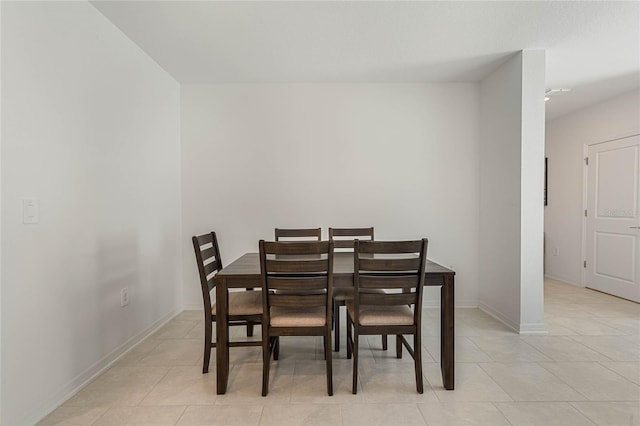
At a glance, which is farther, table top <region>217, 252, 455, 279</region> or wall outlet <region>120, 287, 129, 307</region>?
wall outlet <region>120, 287, 129, 307</region>

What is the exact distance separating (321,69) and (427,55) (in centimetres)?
99

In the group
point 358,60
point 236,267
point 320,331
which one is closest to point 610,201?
point 358,60

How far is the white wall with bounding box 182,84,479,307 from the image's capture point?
3.49 metres

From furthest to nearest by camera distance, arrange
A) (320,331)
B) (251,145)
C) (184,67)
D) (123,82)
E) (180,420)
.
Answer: (251,145) → (184,67) → (123,82) → (320,331) → (180,420)

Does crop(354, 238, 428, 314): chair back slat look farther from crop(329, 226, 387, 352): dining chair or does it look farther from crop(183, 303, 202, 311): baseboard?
crop(183, 303, 202, 311): baseboard

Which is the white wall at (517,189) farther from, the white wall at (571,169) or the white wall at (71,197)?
the white wall at (71,197)

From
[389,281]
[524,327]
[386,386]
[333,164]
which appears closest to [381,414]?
[386,386]

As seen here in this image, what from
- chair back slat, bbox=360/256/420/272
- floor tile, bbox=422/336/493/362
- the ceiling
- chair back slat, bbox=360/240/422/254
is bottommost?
floor tile, bbox=422/336/493/362

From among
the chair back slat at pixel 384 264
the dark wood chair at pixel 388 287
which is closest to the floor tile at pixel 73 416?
the dark wood chair at pixel 388 287

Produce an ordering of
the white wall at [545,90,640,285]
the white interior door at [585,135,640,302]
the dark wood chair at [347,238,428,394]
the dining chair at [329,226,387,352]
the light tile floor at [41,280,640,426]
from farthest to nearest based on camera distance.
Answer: the white wall at [545,90,640,285], the white interior door at [585,135,640,302], the dining chair at [329,226,387,352], the dark wood chair at [347,238,428,394], the light tile floor at [41,280,640,426]

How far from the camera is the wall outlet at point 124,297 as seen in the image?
2.41 meters

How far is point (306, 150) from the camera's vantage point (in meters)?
3.51

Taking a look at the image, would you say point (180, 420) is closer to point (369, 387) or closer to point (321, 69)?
point (369, 387)

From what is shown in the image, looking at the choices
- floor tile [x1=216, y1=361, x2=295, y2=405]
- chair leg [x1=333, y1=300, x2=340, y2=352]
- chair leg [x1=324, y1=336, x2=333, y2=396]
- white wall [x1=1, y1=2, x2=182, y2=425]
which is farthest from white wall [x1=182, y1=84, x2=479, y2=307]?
chair leg [x1=324, y1=336, x2=333, y2=396]
